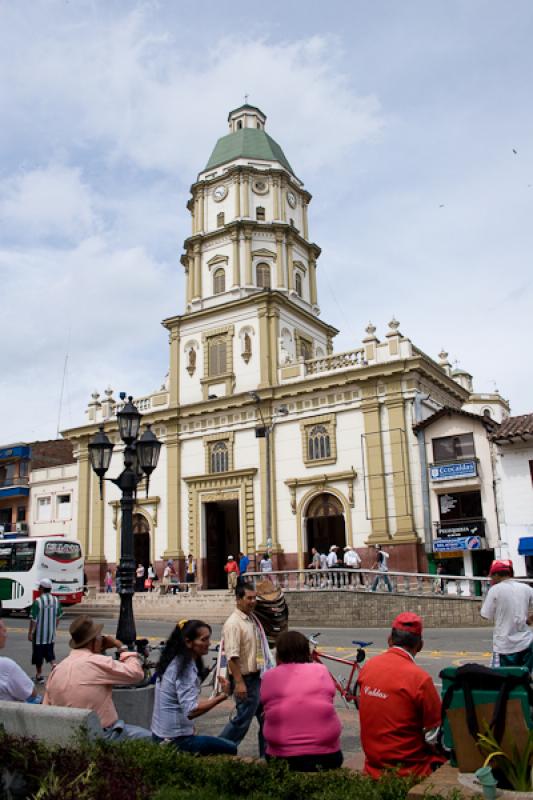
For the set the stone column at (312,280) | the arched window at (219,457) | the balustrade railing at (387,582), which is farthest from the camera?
the stone column at (312,280)

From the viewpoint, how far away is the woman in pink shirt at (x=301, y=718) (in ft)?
Result: 16.0

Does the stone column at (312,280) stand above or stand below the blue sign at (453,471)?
above

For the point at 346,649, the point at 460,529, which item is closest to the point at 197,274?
the point at 460,529

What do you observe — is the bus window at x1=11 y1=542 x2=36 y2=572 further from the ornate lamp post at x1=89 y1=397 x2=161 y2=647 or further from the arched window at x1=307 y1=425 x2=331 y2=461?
the ornate lamp post at x1=89 y1=397 x2=161 y2=647

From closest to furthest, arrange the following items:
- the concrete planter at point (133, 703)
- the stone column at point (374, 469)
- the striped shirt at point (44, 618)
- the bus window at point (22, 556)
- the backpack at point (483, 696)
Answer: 1. the backpack at point (483, 696)
2. the concrete planter at point (133, 703)
3. the striped shirt at point (44, 618)
4. the bus window at point (22, 556)
5. the stone column at point (374, 469)

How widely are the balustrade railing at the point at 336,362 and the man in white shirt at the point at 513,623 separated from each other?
22.1 meters

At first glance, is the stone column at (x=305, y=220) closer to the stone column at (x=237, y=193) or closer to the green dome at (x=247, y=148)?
the green dome at (x=247, y=148)

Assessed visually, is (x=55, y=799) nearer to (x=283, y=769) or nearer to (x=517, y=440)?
(x=283, y=769)

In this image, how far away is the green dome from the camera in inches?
1448

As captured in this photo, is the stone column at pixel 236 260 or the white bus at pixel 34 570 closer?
the white bus at pixel 34 570

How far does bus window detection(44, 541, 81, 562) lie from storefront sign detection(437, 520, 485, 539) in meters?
13.9

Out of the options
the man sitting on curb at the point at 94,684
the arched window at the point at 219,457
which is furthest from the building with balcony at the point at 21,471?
the man sitting on curb at the point at 94,684

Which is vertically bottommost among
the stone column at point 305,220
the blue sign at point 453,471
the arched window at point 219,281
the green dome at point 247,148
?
the blue sign at point 453,471

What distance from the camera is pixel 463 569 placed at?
2653 cm
